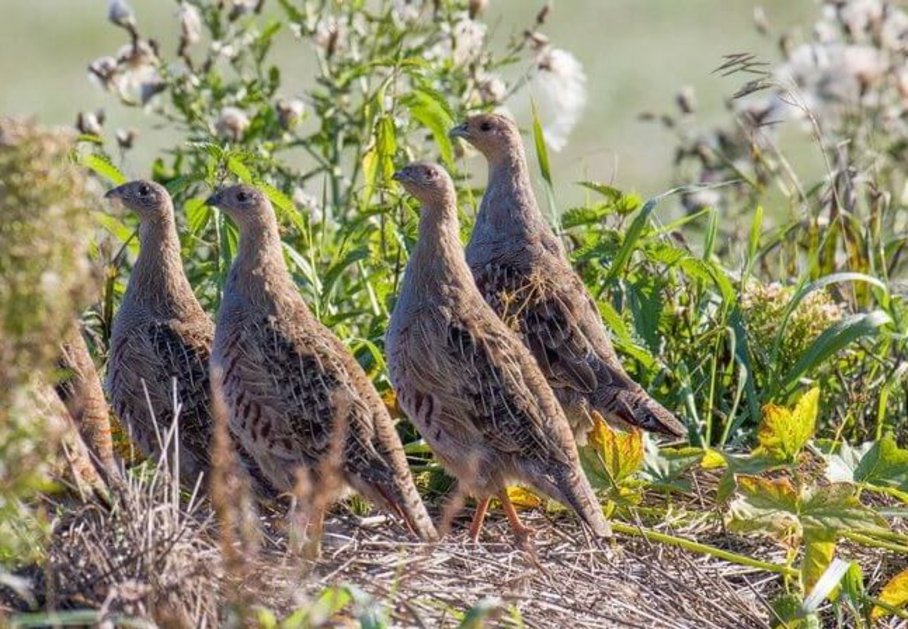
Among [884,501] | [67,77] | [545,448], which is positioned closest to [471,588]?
[545,448]

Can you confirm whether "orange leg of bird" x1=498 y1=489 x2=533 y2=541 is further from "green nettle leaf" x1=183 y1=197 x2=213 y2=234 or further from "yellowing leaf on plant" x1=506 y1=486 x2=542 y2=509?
"green nettle leaf" x1=183 y1=197 x2=213 y2=234

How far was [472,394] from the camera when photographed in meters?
5.41

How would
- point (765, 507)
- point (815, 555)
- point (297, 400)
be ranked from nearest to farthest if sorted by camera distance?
point (815, 555) → point (765, 507) → point (297, 400)

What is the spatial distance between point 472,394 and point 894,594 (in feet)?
4.27

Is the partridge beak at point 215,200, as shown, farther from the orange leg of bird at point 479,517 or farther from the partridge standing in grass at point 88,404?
the orange leg of bird at point 479,517

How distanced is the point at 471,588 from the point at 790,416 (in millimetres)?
1193

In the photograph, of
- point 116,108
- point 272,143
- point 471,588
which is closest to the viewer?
point 471,588

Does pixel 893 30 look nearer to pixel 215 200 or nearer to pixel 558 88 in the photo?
pixel 558 88

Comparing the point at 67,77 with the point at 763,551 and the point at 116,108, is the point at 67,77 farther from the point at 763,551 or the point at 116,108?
the point at 763,551

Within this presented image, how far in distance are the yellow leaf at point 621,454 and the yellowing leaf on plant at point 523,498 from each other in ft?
1.04

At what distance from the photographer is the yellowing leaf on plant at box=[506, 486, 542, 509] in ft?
18.5

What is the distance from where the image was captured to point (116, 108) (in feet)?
57.3

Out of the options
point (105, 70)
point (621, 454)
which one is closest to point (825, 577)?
point (621, 454)

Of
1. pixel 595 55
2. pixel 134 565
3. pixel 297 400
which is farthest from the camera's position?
pixel 595 55
